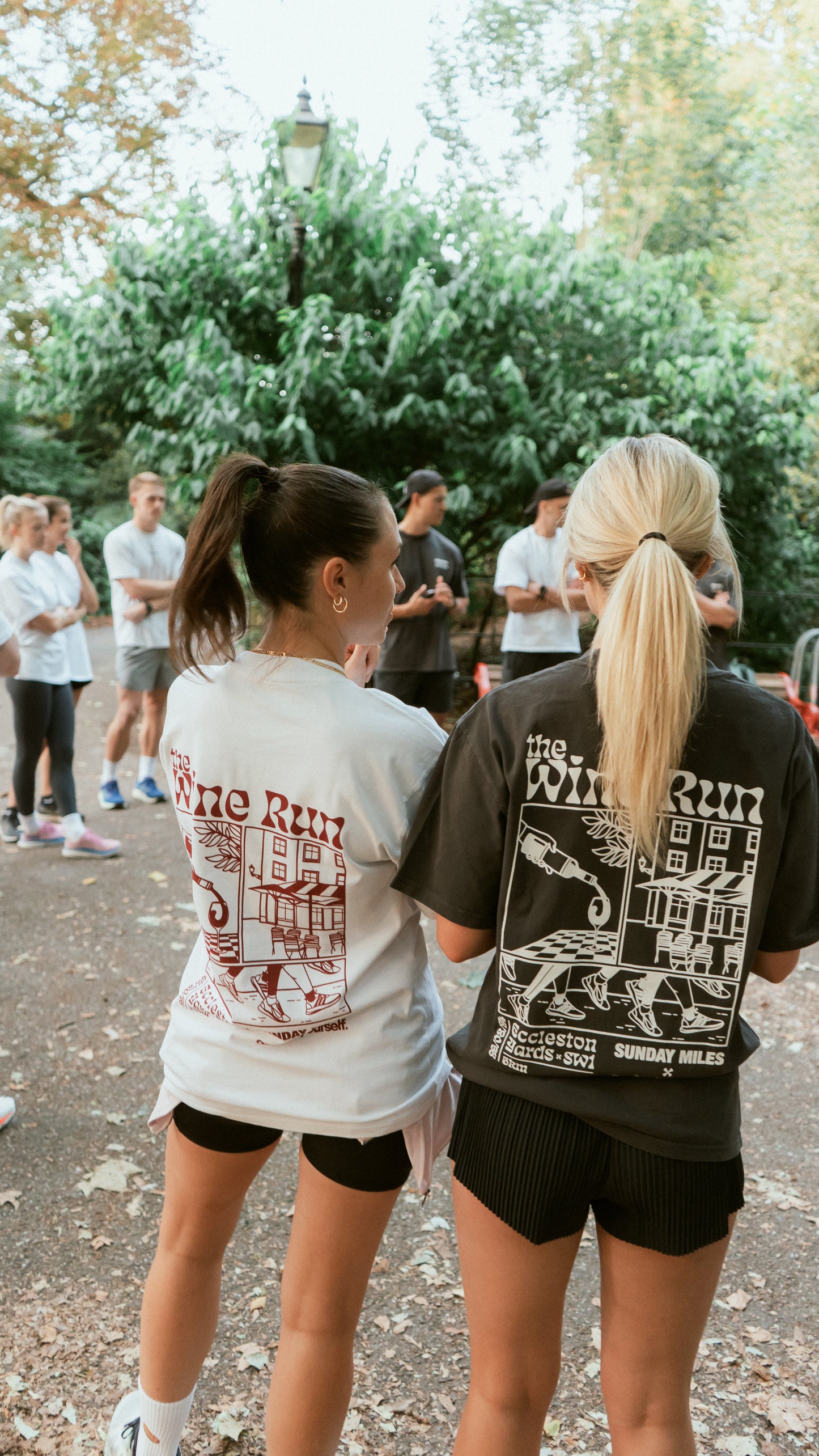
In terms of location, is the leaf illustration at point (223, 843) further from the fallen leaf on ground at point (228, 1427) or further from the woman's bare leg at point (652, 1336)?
the fallen leaf on ground at point (228, 1427)

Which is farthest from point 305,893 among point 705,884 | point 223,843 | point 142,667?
point 142,667

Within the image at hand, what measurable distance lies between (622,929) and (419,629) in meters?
4.94

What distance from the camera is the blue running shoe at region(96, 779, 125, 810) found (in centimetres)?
695

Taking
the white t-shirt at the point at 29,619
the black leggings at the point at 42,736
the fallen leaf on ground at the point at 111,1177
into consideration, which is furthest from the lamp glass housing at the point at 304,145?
the fallen leaf on ground at the point at 111,1177

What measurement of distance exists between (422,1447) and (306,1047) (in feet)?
3.97

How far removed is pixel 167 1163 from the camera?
72.0 inches

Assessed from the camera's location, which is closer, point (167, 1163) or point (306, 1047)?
point (306, 1047)

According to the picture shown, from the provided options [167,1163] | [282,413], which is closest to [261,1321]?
[167,1163]

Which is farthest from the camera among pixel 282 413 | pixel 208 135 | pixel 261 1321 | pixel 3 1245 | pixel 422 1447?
pixel 208 135

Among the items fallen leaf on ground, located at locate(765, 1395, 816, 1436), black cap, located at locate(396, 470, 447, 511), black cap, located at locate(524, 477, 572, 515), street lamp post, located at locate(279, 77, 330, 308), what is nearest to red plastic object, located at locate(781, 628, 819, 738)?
black cap, located at locate(524, 477, 572, 515)

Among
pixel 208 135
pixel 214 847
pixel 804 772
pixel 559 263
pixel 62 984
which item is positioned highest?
pixel 208 135

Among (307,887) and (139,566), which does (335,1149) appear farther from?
(139,566)

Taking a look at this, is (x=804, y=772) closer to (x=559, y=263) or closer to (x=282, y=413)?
(x=282, y=413)

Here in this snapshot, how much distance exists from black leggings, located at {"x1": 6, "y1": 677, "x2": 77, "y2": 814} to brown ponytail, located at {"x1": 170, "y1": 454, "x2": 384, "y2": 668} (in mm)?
4422
